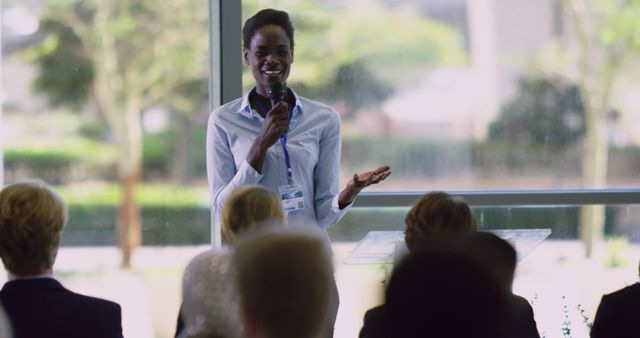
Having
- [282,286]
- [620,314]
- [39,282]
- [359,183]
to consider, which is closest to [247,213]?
[39,282]

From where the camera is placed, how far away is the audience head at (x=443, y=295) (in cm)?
150

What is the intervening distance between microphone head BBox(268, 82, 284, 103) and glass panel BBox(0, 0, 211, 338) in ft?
5.37

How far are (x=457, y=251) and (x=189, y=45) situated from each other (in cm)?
424

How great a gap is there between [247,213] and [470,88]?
295cm

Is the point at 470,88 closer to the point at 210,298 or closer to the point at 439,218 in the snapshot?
the point at 439,218

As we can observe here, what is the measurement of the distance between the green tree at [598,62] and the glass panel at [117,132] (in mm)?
2103

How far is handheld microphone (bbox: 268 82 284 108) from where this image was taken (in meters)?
3.96

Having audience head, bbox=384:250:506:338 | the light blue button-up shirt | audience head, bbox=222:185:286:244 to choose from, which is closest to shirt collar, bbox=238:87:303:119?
the light blue button-up shirt

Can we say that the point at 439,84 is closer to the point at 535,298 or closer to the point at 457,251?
the point at 535,298

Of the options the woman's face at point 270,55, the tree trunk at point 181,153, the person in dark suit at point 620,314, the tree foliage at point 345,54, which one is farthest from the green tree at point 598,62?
the person in dark suit at point 620,314

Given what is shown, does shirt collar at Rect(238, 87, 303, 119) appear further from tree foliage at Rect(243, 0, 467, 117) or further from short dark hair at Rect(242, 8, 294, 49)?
tree foliage at Rect(243, 0, 467, 117)

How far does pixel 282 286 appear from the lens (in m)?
1.66

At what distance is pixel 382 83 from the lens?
5582mm

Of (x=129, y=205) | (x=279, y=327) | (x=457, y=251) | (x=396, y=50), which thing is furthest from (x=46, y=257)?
(x=396, y=50)
